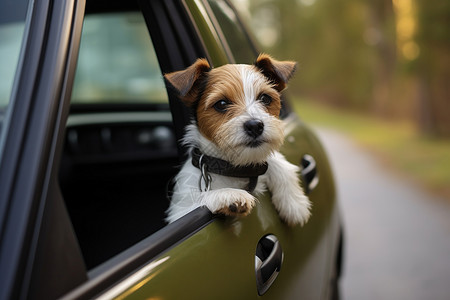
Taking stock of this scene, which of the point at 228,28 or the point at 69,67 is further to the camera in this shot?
the point at 228,28

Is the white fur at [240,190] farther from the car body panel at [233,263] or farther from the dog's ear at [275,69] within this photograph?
the dog's ear at [275,69]

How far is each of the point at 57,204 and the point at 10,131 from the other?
20 centimetres

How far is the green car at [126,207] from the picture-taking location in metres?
1.10

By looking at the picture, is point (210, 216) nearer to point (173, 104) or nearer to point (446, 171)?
point (173, 104)

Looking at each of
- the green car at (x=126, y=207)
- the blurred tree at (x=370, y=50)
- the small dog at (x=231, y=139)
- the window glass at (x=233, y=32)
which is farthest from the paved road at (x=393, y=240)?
the blurred tree at (x=370, y=50)

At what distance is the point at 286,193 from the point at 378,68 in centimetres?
2506

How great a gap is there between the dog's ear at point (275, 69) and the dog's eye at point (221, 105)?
30 centimetres

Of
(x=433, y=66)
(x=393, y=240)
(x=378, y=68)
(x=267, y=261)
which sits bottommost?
(x=378, y=68)

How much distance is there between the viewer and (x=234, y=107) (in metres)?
1.84

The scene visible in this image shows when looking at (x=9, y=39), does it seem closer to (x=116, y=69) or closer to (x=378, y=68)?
(x=116, y=69)

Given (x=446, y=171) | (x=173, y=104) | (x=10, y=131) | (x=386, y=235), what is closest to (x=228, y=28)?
(x=173, y=104)

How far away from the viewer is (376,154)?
12.9m

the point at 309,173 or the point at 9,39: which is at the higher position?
the point at 9,39

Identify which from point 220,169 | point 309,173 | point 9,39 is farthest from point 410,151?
point 9,39
